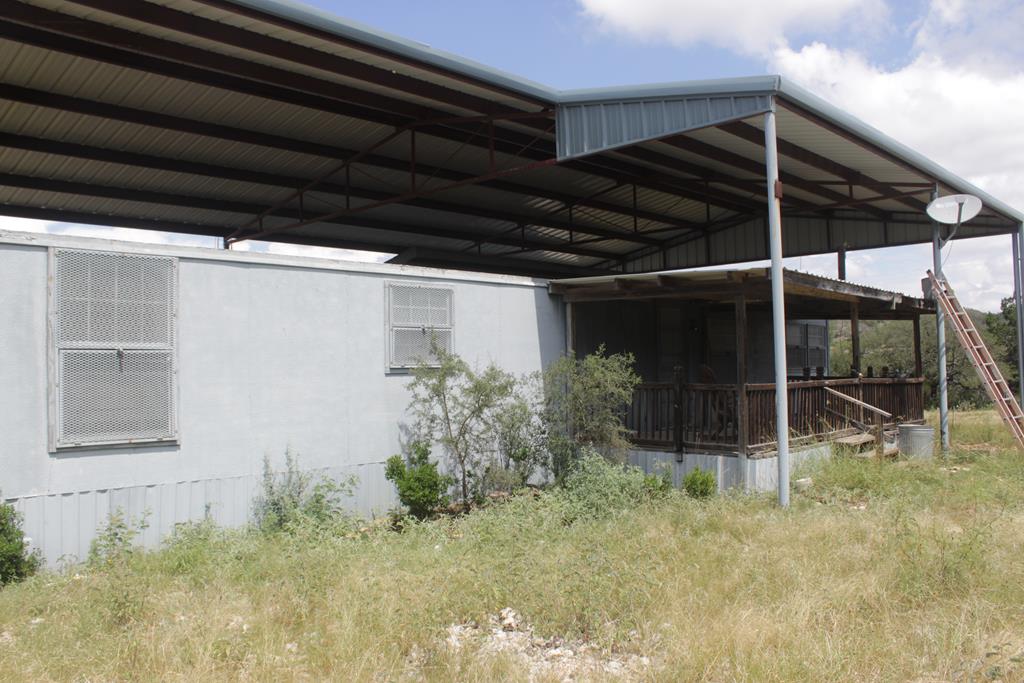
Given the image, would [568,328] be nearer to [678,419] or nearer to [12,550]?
[678,419]

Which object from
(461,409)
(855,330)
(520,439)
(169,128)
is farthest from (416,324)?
(855,330)

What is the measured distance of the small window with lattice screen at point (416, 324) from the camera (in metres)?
11.0

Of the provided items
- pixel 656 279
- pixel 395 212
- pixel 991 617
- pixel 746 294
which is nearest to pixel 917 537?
pixel 991 617

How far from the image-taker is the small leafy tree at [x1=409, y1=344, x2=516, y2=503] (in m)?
10.8

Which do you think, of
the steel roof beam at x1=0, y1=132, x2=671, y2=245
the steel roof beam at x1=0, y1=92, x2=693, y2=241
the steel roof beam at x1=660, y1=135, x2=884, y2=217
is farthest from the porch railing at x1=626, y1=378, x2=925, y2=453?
the steel roof beam at x1=0, y1=132, x2=671, y2=245

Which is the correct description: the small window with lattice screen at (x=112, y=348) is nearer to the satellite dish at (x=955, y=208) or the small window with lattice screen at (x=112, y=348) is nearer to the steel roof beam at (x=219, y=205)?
the steel roof beam at (x=219, y=205)

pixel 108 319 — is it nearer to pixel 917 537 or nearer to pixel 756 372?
pixel 917 537

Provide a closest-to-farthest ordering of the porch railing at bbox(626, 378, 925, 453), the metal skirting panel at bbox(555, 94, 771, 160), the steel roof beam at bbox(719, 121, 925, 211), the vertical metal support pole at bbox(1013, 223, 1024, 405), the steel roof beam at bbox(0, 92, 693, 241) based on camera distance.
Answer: the metal skirting panel at bbox(555, 94, 771, 160) → the steel roof beam at bbox(0, 92, 693, 241) → the porch railing at bbox(626, 378, 925, 453) → the steel roof beam at bbox(719, 121, 925, 211) → the vertical metal support pole at bbox(1013, 223, 1024, 405)

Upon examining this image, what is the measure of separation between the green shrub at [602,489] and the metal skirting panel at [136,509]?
2963mm

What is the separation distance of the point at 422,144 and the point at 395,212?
3.49 metres

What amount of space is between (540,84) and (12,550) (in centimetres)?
882

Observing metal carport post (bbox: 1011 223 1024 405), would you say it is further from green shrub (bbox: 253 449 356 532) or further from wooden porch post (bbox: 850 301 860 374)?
green shrub (bbox: 253 449 356 532)

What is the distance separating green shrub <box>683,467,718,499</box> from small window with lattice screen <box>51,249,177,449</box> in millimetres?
6525

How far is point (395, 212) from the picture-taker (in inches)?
721
